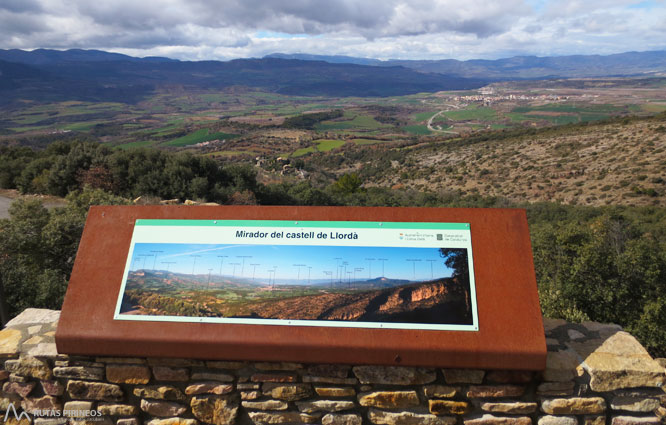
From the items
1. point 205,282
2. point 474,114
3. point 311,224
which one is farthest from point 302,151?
point 474,114

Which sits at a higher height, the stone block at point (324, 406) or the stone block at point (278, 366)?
the stone block at point (278, 366)

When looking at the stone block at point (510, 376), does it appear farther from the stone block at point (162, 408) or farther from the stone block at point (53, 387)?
the stone block at point (53, 387)

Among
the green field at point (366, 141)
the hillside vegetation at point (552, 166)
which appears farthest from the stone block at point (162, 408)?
the green field at point (366, 141)

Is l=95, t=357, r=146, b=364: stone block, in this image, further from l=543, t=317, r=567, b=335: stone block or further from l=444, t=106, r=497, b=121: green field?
l=444, t=106, r=497, b=121: green field

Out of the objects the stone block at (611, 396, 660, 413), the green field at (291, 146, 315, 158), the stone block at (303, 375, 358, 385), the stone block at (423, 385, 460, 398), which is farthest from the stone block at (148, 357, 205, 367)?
the green field at (291, 146, 315, 158)

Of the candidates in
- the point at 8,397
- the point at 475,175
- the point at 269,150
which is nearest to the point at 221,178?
the point at 8,397

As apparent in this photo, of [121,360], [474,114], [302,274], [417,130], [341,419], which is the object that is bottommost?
[417,130]

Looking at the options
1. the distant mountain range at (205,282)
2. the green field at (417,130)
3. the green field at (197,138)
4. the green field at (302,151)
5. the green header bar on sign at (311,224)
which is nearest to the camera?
the distant mountain range at (205,282)

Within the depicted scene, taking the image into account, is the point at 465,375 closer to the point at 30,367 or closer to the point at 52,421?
the point at 52,421
